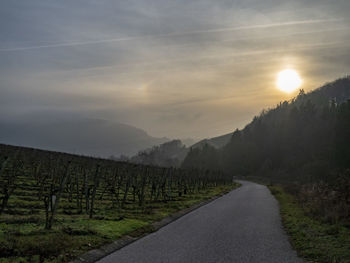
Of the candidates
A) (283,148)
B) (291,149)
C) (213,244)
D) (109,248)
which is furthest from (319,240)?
(283,148)

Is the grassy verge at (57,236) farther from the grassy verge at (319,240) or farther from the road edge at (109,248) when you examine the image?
the grassy verge at (319,240)

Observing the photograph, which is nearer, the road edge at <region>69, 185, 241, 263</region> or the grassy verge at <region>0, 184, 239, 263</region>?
the grassy verge at <region>0, 184, 239, 263</region>

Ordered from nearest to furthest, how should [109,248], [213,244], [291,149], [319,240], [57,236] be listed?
1. [57,236]
2. [109,248]
3. [213,244]
4. [319,240]
5. [291,149]

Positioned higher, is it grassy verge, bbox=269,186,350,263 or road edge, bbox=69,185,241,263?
grassy verge, bbox=269,186,350,263

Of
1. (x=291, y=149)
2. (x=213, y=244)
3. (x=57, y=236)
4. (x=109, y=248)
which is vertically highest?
(x=291, y=149)

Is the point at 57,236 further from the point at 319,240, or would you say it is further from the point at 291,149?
the point at 291,149

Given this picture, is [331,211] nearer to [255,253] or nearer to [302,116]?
[255,253]

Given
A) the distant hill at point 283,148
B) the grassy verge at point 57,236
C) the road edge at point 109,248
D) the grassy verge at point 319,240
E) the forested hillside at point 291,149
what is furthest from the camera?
the distant hill at point 283,148

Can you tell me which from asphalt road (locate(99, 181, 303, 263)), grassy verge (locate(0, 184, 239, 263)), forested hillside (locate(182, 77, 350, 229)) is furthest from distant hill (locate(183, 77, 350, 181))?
grassy verge (locate(0, 184, 239, 263))

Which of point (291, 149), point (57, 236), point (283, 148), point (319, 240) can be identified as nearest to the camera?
point (57, 236)

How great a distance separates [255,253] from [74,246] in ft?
20.9

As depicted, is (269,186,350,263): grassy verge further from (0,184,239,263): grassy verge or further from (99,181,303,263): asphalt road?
(0,184,239,263): grassy verge

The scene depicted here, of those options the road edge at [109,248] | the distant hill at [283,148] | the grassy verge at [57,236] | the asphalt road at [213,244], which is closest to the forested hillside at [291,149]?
the distant hill at [283,148]

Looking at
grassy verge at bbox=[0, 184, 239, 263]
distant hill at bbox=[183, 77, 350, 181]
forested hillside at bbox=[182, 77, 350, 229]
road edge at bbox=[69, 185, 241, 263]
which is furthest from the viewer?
distant hill at bbox=[183, 77, 350, 181]
